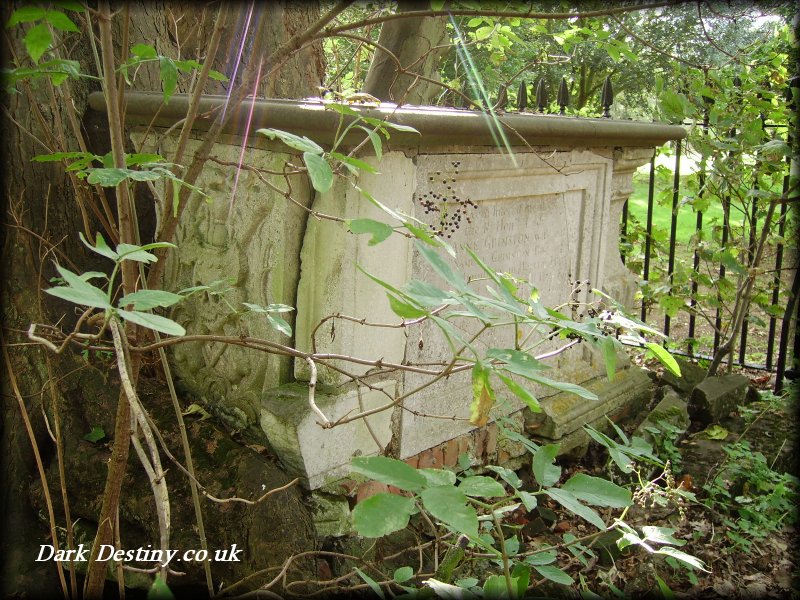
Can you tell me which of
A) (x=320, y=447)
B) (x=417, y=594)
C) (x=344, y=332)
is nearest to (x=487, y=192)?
(x=344, y=332)

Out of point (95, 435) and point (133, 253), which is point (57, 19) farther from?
point (95, 435)

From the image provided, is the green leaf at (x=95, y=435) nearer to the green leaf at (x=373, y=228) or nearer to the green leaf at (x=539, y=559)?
the green leaf at (x=539, y=559)

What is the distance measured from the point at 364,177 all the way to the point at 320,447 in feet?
2.78

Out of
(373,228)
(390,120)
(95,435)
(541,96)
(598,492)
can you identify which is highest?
(541,96)

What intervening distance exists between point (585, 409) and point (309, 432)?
1.63 metres

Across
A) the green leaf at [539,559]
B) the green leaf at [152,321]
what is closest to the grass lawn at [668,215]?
the green leaf at [539,559]

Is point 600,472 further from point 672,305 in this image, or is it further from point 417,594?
point 417,594

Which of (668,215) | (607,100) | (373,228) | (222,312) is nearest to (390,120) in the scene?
(222,312)

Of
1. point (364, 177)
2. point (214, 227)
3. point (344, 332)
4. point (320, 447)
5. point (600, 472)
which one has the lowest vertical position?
point (600, 472)

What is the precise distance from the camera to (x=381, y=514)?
0.93 metres

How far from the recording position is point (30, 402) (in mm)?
2404

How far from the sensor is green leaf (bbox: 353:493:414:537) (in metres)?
0.91

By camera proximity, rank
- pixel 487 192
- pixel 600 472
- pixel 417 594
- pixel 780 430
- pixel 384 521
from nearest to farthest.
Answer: pixel 384 521
pixel 417 594
pixel 487 192
pixel 600 472
pixel 780 430

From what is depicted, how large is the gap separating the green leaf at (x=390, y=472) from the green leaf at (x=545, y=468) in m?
0.39
